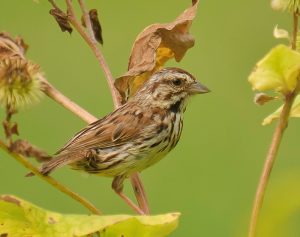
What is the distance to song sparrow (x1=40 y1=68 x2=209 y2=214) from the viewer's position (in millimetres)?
3303

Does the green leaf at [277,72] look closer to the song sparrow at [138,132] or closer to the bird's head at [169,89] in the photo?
the song sparrow at [138,132]

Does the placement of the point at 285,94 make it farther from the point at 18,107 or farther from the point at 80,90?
the point at 80,90

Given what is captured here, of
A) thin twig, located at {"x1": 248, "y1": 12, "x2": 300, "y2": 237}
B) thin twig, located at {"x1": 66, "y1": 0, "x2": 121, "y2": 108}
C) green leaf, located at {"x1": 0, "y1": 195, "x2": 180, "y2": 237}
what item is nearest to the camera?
green leaf, located at {"x1": 0, "y1": 195, "x2": 180, "y2": 237}

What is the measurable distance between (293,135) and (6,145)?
6.81m

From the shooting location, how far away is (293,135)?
28.7 ft

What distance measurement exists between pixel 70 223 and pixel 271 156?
0.41 m

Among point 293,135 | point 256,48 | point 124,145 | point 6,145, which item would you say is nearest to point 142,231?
point 6,145

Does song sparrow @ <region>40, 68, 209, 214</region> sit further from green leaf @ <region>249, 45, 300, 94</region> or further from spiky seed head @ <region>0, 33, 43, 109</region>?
green leaf @ <region>249, 45, 300, 94</region>

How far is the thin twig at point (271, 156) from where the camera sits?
2055 mm

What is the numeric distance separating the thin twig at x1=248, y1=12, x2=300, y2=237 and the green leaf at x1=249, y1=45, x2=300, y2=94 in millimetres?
21

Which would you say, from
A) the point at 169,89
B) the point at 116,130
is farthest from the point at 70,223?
the point at 169,89

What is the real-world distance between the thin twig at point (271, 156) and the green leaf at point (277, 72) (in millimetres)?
21

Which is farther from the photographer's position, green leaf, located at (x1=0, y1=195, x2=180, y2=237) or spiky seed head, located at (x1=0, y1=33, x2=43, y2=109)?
spiky seed head, located at (x1=0, y1=33, x2=43, y2=109)

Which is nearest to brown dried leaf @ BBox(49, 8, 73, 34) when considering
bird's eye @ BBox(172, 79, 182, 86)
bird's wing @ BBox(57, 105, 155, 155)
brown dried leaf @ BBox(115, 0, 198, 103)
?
brown dried leaf @ BBox(115, 0, 198, 103)
